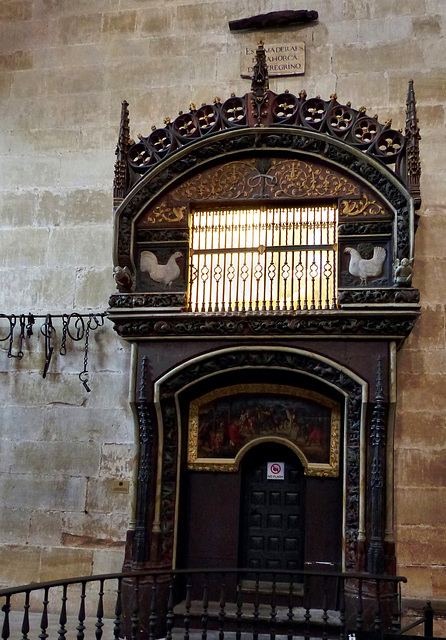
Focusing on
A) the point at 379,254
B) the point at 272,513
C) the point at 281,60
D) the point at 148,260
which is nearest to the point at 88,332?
the point at 148,260

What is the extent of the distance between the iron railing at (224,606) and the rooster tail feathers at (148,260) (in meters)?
A: 2.78

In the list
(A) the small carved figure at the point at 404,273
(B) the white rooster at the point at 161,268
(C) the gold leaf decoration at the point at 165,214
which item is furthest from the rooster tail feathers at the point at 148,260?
(A) the small carved figure at the point at 404,273

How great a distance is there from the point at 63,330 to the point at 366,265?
3.42 metres

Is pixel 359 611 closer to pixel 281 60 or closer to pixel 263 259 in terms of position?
pixel 263 259

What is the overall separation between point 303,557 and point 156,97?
5.31 m

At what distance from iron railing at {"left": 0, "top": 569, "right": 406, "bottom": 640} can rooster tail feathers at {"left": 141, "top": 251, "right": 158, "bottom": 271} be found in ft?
9.11

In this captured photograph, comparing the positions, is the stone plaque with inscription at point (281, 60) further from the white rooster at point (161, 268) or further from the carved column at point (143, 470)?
the carved column at point (143, 470)

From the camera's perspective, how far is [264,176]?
6.67 meters

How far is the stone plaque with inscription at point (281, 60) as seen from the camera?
25.7ft

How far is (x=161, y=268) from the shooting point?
21.8 feet

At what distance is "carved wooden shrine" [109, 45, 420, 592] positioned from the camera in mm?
6168

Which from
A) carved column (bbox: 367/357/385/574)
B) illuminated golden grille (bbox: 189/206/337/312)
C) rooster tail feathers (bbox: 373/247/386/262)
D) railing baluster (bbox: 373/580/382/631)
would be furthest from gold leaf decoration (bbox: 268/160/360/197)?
railing baluster (bbox: 373/580/382/631)

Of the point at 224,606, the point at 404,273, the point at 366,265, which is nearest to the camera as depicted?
the point at 224,606

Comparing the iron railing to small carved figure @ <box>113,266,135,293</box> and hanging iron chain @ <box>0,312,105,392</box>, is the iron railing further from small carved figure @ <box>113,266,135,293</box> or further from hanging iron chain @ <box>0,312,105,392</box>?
small carved figure @ <box>113,266,135,293</box>
